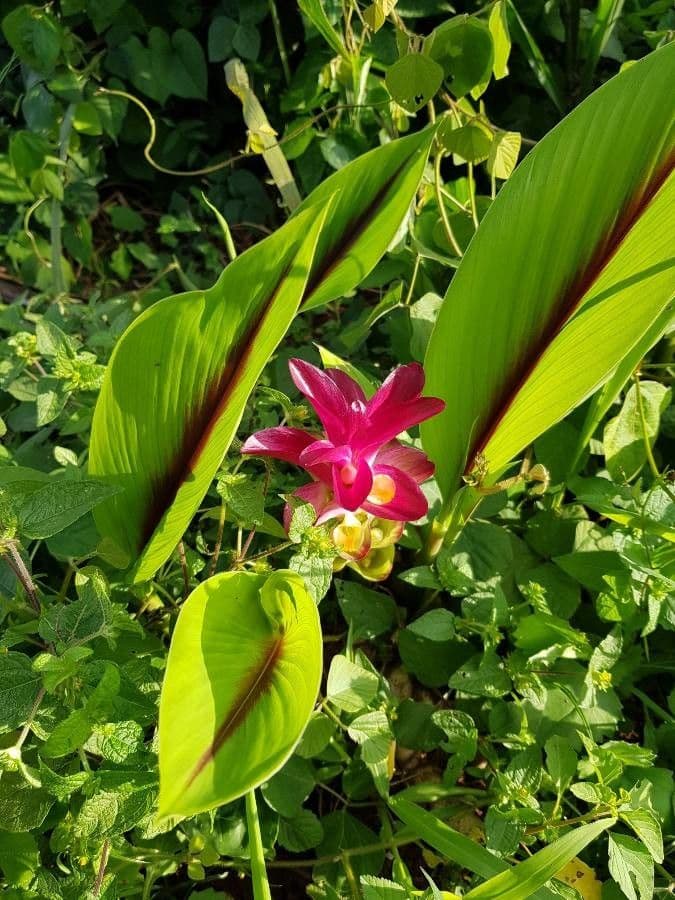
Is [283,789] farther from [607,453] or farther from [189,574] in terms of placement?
[607,453]

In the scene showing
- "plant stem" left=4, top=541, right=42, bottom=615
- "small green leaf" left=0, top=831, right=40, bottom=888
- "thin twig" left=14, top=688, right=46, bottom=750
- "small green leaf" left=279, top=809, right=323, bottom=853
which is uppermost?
"plant stem" left=4, top=541, right=42, bottom=615

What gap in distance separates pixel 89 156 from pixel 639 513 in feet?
4.10

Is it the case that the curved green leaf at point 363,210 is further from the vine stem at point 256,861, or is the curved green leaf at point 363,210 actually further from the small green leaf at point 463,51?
the vine stem at point 256,861

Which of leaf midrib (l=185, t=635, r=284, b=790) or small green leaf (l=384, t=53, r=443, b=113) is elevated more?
small green leaf (l=384, t=53, r=443, b=113)

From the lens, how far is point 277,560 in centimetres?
85

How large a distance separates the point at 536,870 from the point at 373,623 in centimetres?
33

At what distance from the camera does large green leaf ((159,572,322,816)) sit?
1.47 ft

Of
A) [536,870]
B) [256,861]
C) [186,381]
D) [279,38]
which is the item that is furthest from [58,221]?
[536,870]

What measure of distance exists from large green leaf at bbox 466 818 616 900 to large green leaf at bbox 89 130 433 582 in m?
0.37

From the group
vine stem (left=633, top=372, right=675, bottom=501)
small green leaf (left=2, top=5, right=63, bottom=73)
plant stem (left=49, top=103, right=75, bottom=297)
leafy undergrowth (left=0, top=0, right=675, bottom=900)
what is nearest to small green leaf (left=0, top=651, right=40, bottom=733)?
leafy undergrowth (left=0, top=0, right=675, bottom=900)

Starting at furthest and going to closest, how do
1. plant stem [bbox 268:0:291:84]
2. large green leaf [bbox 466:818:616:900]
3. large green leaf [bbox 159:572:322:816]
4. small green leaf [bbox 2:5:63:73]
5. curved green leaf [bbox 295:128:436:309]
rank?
1. plant stem [bbox 268:0:291:84]
2. small green leaf [bbox 2:5:63:73]
3. curved green leaf [bbox 295:128:436:309]
4. large green leaf [bbox 466:818:616:900]
5. large green leaf [bbox 159:572:322:816]

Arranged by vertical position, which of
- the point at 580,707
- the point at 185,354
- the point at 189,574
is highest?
the point at 185,354

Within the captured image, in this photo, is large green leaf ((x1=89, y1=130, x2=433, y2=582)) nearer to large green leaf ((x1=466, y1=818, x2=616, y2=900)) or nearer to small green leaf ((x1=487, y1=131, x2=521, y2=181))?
small green leaf ((x1=487, y1=131, x2=521, y2=181))

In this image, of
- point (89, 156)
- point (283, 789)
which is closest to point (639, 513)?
point (283, 789)
